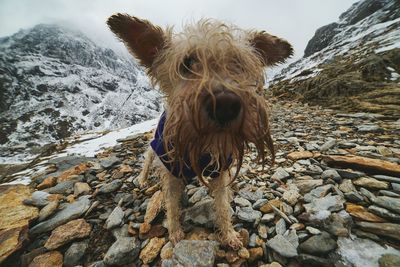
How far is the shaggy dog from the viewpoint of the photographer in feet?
8.13

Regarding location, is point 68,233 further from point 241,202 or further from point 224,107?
point 224,107

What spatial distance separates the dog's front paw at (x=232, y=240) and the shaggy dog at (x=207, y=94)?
0.5 inches

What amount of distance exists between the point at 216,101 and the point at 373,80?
63.8 ft

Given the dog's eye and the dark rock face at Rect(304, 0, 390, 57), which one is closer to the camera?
the dog's eye

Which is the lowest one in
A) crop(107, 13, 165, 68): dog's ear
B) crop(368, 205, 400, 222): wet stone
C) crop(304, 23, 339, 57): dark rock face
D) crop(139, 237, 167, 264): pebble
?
crop(139, 237, 167, 264): pebble

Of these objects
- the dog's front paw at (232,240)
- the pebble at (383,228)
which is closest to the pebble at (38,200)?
the dog's front paw at (232,240)

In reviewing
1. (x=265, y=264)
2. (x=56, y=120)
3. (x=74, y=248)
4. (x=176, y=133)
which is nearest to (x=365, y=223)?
(x=265, y=264)

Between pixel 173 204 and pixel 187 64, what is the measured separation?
2.13 m

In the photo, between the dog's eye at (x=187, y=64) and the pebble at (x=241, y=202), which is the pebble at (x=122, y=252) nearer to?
the pebble at (x=241, y=202)

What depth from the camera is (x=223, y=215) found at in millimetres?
3635

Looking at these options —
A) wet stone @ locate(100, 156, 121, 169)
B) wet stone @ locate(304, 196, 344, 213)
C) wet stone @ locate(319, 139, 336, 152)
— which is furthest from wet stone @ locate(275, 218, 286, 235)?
wet stone @ locate(100, 156, 121, 169)

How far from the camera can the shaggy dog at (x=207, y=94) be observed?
2479mm

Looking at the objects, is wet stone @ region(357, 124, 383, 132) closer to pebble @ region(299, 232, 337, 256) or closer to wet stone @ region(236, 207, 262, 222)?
wet stone @ region(236, 207, 262, 222)

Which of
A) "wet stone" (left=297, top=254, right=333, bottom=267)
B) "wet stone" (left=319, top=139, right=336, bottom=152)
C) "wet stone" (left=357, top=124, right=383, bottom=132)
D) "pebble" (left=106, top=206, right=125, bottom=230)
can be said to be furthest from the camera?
"wet stone" (left=357, top=124, right=383, bottom=132)
